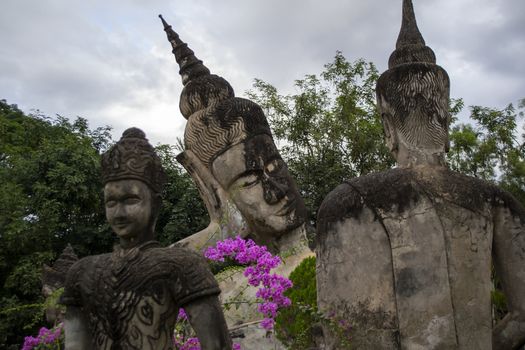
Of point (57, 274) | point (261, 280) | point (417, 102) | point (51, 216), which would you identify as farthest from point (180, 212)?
point (417, 102)

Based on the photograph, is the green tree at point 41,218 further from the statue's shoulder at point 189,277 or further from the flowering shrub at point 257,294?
the statue's shoulder at point 189,277

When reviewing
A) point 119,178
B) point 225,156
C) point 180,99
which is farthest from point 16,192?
point 119,178

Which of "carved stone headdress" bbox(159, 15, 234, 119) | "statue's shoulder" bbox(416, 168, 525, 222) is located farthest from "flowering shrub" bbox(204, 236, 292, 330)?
"carved stone headdress" bbox(159, 15, 234, 119)

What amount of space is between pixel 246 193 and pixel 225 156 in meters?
0.61

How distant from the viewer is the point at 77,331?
3.17 metres

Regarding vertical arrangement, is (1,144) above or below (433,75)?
above

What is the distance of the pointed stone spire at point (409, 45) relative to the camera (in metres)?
4.47

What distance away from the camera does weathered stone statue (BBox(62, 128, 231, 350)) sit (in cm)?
297

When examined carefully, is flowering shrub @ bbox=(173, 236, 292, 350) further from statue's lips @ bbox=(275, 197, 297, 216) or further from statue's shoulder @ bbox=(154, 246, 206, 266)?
statue's lips @ bbox=(275, 197, 297, 216)

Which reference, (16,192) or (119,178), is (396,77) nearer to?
(119,178)

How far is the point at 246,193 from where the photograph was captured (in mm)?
8078

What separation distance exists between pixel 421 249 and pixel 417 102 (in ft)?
3.09

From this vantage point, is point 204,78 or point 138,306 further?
point 204,78

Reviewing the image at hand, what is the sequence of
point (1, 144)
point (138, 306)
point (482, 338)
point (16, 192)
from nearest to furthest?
point (138, 306) → point (482, 338) → point (16, 192) → point (1, 144)
